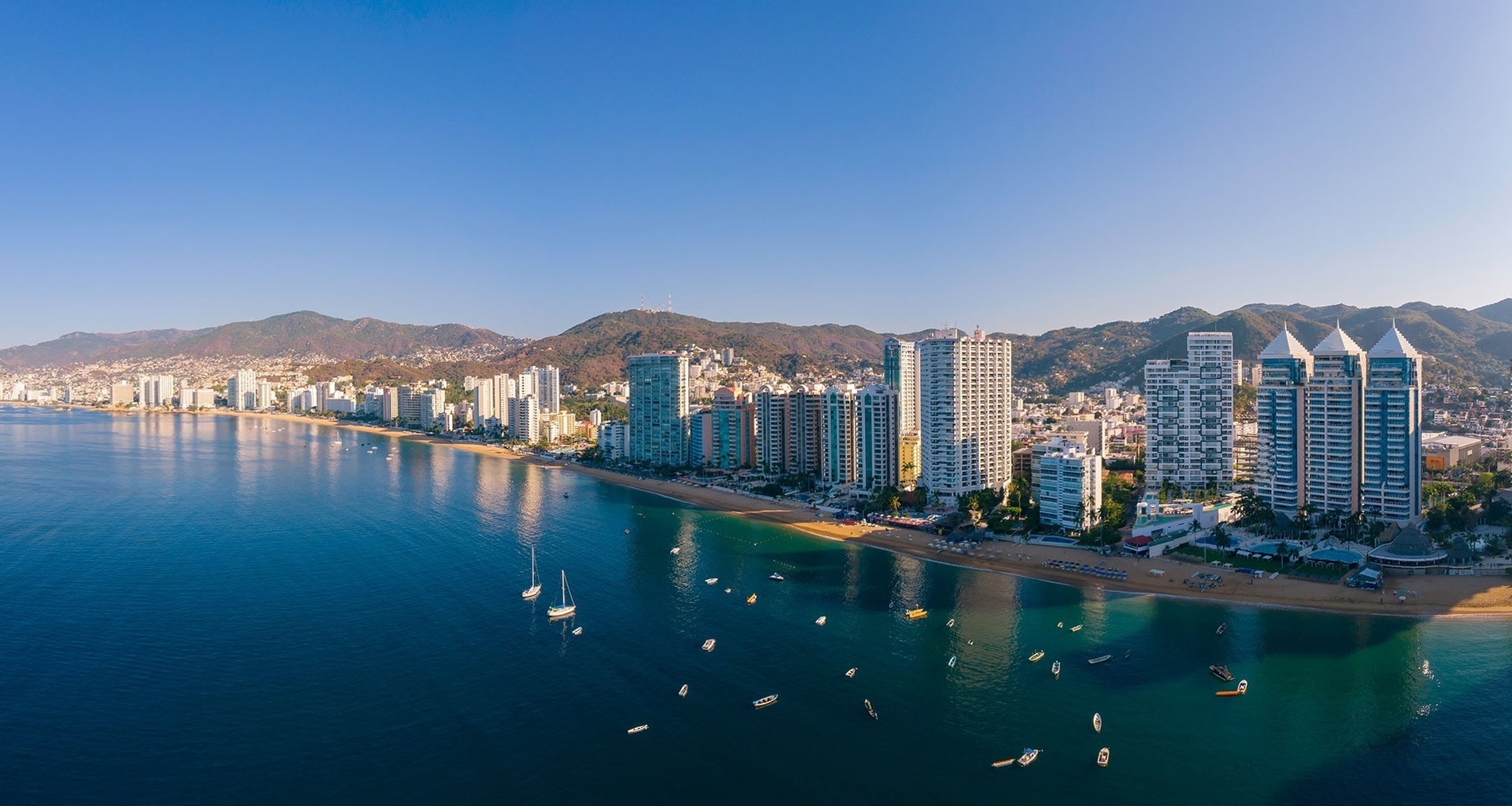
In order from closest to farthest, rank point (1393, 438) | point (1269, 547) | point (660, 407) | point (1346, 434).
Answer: point (1269, 547) < point (1393, 438) < point (1346, 434) < point (660, 407)

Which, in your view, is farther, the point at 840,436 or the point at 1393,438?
the point at 840,436

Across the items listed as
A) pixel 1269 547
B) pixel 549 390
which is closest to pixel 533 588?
pixel 1269 547

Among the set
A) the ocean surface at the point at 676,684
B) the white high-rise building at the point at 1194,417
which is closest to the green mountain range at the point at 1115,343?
the white high-rise building at the point at 1194,417

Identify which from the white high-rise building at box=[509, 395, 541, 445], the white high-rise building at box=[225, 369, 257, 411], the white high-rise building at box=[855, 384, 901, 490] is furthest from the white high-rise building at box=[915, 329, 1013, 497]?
the white high-rise building at box=[225, 369, 257, 411]

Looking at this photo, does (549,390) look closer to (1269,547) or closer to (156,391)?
(1269,547)

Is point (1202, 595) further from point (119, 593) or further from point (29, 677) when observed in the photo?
point (119, 593)

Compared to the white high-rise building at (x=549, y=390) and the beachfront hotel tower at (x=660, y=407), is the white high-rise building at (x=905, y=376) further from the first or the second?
the white high-rise building at (x=549, y=390)

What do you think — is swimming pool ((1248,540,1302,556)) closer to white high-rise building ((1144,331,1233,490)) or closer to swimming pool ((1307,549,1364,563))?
swimming pool ((1307,549,1364,563))
